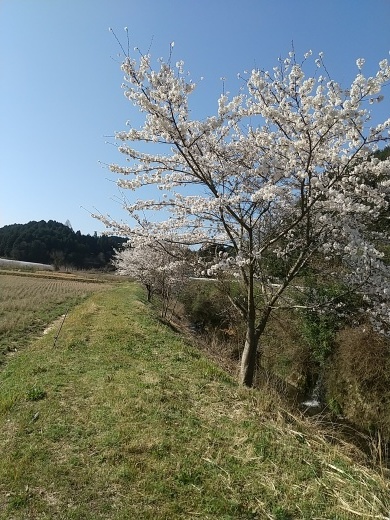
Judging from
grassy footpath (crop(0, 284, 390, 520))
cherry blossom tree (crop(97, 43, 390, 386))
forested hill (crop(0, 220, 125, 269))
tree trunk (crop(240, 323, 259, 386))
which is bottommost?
grassy footpath (crop(0, 284, 390, 520))

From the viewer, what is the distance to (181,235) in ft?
25.8

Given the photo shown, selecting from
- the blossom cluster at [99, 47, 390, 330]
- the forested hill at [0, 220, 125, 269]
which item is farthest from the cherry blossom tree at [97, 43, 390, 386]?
the forested hill at [0, 220, 125, 269]

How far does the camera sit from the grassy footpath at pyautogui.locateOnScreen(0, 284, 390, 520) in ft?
13.7

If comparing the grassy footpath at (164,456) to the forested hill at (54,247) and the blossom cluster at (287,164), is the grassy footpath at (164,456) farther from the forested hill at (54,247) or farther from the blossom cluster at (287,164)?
the forested hill at (54,247)

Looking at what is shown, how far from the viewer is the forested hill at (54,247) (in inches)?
4156

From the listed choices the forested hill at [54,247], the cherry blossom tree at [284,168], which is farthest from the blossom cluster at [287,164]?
the forested hill at [54,247]

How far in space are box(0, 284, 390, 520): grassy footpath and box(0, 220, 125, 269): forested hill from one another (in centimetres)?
9404

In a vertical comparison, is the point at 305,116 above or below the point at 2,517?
above

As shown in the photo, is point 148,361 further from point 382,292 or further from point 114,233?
point 382,292

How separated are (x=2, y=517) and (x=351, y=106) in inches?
241

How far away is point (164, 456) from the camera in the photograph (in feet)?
16.9

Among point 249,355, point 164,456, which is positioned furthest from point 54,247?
point 164,456

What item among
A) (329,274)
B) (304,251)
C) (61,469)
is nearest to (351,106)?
(304,251)

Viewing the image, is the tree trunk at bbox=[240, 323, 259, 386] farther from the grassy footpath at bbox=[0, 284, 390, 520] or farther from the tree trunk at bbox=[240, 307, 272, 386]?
the grassy footpath at bbox=[0, 284, 390, 520]
